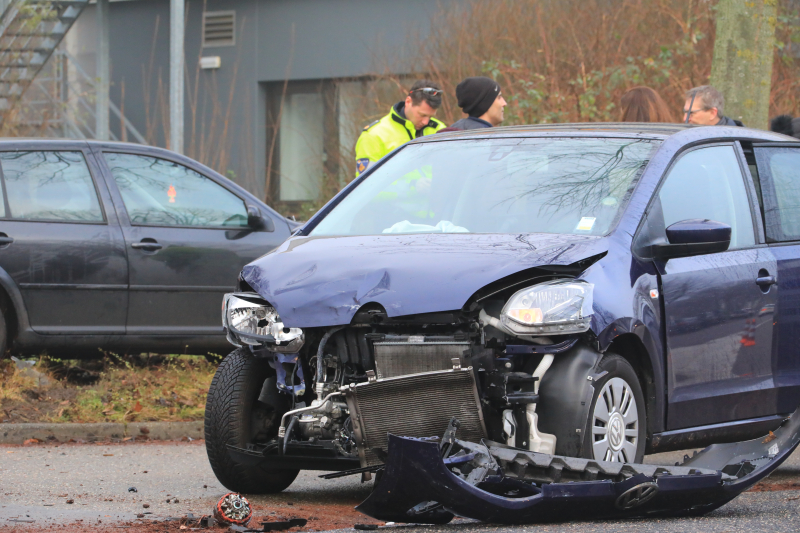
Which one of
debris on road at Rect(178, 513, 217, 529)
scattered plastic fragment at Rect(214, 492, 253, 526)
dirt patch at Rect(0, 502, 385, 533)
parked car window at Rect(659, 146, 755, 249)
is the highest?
parked car window at Rect(659, 146, 755, 249)

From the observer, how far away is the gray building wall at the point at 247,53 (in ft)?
62.5

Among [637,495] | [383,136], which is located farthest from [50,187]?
[637,495]

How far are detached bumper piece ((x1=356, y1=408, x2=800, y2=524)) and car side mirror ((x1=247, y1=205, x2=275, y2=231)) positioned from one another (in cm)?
464

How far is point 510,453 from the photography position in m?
4.51

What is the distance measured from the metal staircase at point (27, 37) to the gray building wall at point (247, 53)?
1223 millimetres

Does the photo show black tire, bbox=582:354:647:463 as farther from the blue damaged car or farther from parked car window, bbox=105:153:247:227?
parked car window, bbox=105:153:247:227

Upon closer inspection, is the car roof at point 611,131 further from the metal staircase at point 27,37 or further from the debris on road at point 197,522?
the metal staircase at point 27,37

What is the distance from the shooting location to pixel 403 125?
9453 millimetres

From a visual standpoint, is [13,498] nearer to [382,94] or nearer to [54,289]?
[54,289]

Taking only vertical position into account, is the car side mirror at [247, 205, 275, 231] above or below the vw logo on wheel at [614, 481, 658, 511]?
above

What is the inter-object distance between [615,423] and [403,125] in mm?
4962

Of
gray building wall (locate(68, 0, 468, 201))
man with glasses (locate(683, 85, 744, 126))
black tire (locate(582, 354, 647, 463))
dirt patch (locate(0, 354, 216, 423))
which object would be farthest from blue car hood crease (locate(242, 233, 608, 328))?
gray building wall (locate(68, 0, 468, 201))

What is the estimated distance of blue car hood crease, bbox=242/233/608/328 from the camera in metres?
4.70

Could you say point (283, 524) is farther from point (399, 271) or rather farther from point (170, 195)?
point (170, 195)
